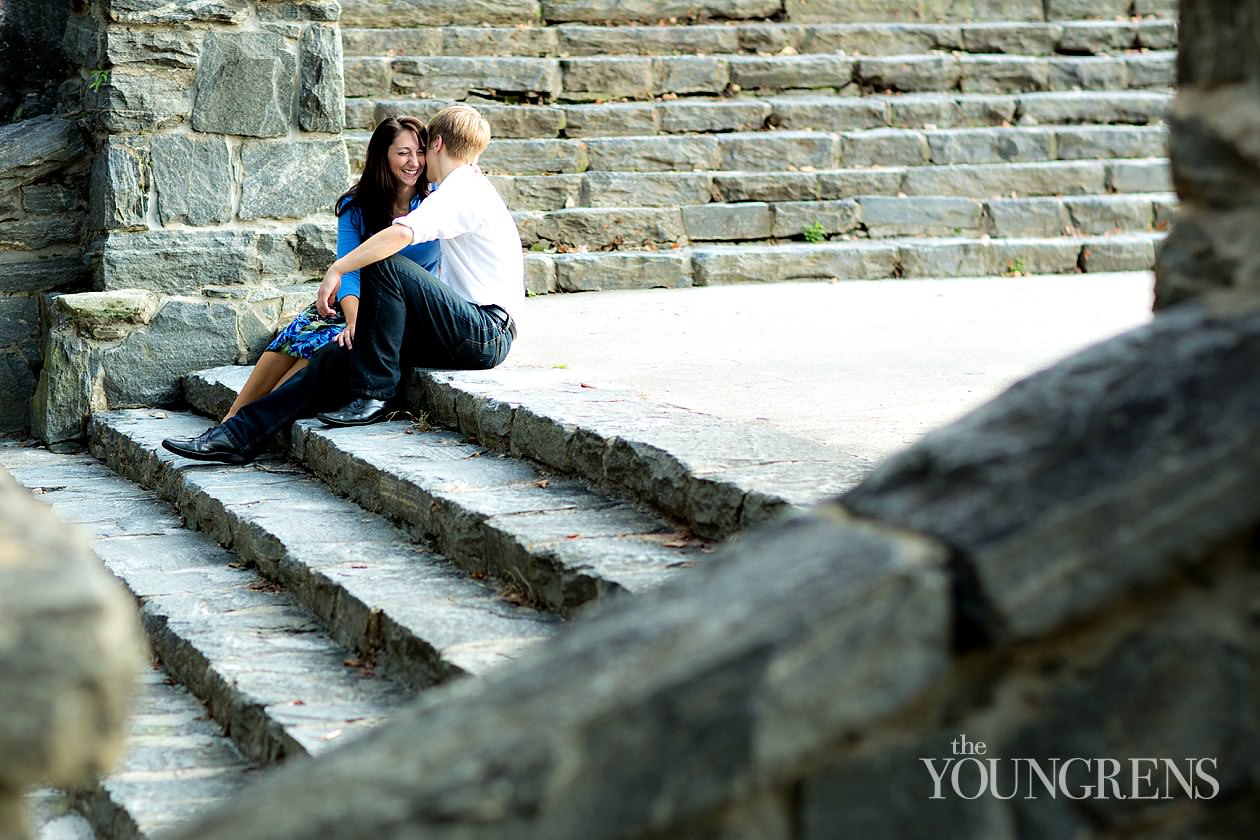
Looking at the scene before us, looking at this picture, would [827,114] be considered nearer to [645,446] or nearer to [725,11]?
[725,11]

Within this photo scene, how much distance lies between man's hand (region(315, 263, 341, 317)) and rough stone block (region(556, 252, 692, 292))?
2.97m

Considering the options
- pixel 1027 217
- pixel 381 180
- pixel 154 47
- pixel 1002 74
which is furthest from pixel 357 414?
pixel 1002 74

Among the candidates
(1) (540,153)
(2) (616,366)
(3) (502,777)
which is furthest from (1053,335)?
(3) (502,777)

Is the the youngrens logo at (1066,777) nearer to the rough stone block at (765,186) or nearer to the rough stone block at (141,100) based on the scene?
the rough stone block at (141,100)

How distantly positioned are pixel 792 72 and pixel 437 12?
247 cm

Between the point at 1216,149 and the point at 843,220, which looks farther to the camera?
the point at 843,220

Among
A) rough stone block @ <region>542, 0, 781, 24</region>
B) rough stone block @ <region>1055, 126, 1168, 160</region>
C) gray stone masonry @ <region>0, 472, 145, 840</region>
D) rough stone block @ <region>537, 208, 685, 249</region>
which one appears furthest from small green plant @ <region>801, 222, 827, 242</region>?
gray stone masonry @ <region>0, 472, 145, 840</region>

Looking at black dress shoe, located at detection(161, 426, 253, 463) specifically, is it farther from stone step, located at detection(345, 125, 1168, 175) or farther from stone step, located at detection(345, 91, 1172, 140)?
stone step, located at detection(345, 91, 1172, 140)

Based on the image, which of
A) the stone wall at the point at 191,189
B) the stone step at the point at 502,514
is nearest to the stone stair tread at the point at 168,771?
the stone step at the point at 502,514

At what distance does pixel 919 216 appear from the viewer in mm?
9133

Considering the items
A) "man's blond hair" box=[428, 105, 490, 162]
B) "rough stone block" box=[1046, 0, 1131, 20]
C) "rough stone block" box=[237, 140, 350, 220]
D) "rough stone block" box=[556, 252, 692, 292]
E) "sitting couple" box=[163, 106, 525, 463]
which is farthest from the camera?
"rough stone block" box=[1046, 0, 1131, 20]

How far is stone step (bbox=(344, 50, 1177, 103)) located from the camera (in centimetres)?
929

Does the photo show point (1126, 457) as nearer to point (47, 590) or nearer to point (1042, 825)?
point (1042, 825)

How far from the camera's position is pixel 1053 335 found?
6363mm
